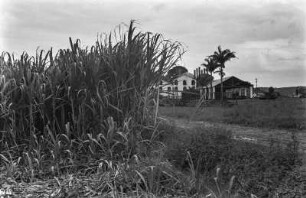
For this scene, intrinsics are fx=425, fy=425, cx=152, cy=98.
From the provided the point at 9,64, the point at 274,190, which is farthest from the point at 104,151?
the point at 9,64

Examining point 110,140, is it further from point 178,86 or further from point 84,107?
point 178,86

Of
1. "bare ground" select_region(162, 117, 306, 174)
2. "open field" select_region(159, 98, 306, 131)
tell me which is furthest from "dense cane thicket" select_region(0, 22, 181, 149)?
"open field" select_region(159, 98, 306, 131)

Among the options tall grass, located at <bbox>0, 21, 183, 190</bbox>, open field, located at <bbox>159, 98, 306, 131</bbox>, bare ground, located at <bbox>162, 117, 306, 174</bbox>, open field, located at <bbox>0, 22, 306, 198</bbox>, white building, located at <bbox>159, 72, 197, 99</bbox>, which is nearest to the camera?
open field, located at <bbox>0, 22, 306, 198</bbox>

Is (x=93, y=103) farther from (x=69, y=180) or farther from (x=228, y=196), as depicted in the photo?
(x=228, y=196)

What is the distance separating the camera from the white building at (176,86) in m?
5.36

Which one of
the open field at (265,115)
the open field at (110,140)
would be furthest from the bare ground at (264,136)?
the open field at (265,115)

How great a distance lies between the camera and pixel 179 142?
493 centimetres

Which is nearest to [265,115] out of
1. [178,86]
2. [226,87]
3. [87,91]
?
[226,87]

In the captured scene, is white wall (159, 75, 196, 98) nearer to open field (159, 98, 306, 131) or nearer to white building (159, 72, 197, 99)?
white building (159, 72, 197, 99)

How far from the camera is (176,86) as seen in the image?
5.60 metres

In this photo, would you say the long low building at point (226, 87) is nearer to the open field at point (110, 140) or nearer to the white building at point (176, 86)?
the white building at point (176, 86)

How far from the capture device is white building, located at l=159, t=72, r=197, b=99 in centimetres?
536

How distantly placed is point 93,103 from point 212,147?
1451 mm

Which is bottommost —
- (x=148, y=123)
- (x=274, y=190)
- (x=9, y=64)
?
(x=274, y=190)
